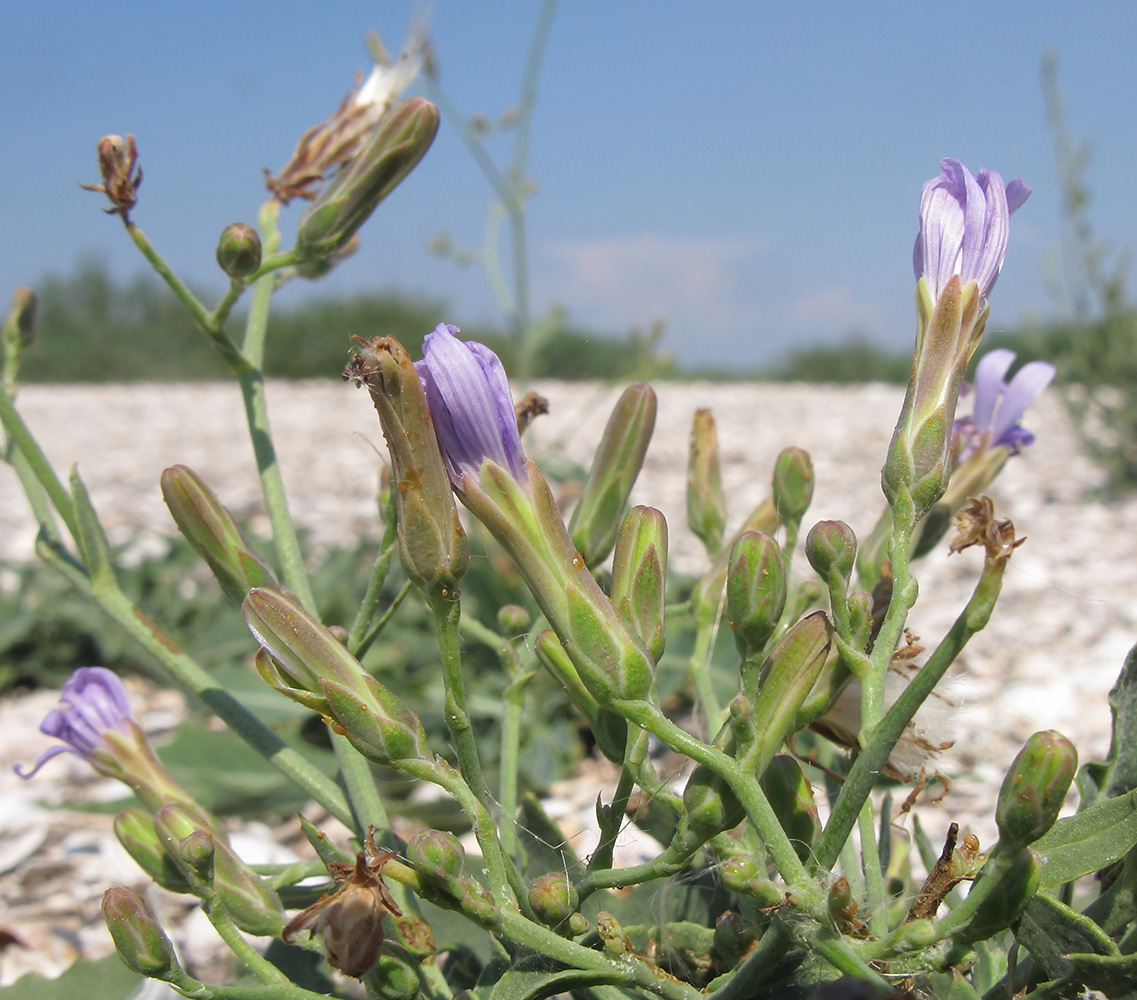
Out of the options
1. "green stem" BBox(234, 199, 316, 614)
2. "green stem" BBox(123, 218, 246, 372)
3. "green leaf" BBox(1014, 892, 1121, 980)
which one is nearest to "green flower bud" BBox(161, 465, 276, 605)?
"green stem" BBox(234, 199, 316, 614)

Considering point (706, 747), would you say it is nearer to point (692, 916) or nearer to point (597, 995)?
point (597, 995)

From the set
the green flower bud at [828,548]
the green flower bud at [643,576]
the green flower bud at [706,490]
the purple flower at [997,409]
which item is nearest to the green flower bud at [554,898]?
the green flower bud at [643,576]

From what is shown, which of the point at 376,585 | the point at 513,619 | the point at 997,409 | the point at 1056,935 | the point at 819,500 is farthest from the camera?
the point at 819,500

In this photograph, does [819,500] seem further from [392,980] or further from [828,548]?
[392,980]

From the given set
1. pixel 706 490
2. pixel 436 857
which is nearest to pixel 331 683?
pixel 436 857

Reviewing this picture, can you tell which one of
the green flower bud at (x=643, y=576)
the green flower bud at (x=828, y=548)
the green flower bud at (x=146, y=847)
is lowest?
the green flower bud at (x=146, y=847)

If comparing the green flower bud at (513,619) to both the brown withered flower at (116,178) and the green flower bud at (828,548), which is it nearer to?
the green flower bud at (828,548)

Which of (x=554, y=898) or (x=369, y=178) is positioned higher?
(x=369, y=178)
